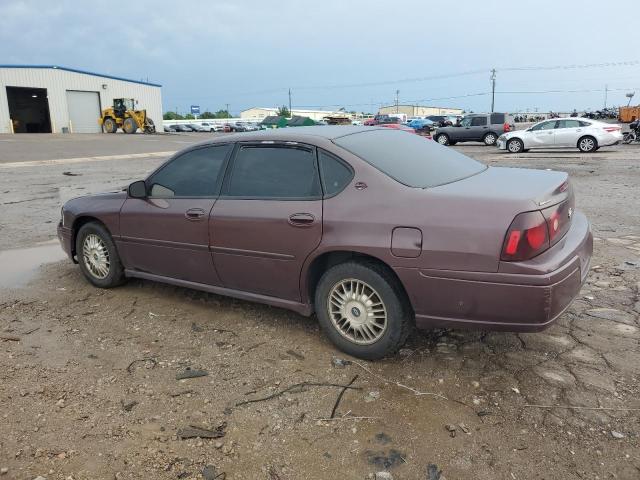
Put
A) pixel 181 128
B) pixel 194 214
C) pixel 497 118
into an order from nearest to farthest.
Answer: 1. pixel 194 214
2. pixel 497 118
3. pixel 181 128

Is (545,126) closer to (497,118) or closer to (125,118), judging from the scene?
(497,118)

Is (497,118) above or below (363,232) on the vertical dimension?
above

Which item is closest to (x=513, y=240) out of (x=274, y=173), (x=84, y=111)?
(x=274, y=173)

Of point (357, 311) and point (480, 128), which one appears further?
point (480, 128)

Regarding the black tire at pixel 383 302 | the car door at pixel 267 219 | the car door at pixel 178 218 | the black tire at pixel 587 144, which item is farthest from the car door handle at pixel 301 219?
the black tire at pixel 587 144

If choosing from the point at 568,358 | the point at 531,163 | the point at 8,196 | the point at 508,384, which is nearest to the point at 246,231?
the point at 508,384

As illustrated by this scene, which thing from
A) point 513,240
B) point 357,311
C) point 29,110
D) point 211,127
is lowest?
point 357,311

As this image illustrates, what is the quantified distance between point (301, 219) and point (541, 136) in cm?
1979

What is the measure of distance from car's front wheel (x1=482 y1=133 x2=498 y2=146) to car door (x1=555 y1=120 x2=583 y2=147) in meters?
6.14

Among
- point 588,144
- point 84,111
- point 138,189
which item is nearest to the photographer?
point 138,189

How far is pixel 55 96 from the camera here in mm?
44031

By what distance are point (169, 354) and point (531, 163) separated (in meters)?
14.7

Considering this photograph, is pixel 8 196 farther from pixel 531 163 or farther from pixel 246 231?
pixel 531 163

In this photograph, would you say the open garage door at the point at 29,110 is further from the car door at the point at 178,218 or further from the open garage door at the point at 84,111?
the car door at the point at 178,218
